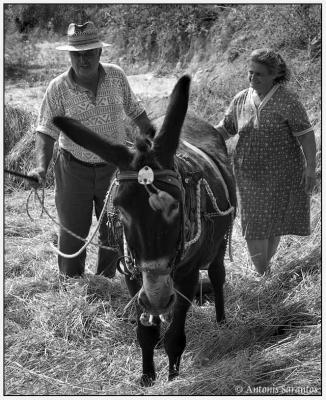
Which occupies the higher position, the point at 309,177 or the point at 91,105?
the point at 91,105

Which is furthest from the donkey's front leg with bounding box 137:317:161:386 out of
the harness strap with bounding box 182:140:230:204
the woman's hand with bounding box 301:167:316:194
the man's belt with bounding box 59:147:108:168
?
the woman's hand with bounding box 301:167:316:194

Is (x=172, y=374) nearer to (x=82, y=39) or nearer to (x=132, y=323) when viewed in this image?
(x=132, y=323)

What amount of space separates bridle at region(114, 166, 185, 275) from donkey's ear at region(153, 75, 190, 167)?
3.4 inches

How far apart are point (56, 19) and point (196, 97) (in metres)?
11.7

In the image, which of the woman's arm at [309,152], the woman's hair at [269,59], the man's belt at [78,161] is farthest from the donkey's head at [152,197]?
the woman's arm at [309,152]

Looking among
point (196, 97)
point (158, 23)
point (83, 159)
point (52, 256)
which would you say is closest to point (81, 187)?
point (83, 159)

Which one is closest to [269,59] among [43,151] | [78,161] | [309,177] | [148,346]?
[309,177]

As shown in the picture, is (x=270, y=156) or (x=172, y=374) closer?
(x=172, y=374)

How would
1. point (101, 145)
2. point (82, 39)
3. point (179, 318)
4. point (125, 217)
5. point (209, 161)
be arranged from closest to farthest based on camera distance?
point (125, 217)
point (101, 145)
point (179, 318)
point (209, 161)
point (82, 39)

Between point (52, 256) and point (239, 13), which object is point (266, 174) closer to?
point (52, 256)

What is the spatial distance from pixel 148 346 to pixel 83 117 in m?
1.88

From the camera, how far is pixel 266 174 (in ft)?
15.7

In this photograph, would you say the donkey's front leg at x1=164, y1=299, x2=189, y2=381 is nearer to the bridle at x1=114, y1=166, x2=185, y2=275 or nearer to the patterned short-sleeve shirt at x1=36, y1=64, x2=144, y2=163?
the bridle at x1=114, y1=166, x2=185, y2=275

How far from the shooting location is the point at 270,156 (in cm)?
472
